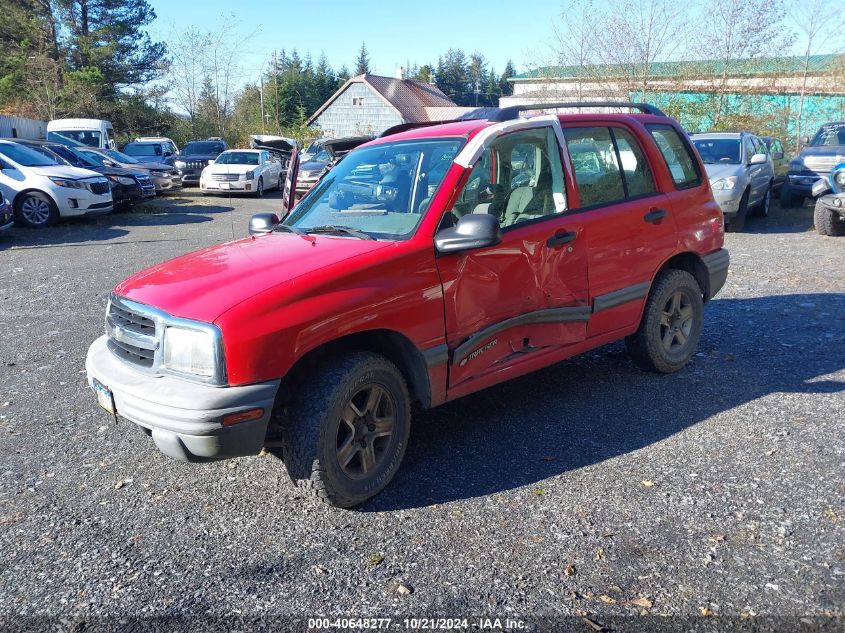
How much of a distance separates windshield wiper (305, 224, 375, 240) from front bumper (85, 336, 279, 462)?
1.09 metres

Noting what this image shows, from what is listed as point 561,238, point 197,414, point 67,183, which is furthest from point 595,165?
point 67,183

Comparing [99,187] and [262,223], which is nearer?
[262,223]

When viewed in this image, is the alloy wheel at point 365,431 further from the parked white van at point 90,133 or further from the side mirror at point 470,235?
the parked white van at point 90,133

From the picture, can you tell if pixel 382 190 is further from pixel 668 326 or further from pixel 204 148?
pixel 204 148

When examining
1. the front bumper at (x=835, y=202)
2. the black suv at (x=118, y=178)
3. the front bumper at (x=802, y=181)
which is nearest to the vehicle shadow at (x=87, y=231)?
the black suv at (x=118, y=178)

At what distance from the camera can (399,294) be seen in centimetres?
371

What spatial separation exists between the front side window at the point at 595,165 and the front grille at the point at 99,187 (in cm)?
1260

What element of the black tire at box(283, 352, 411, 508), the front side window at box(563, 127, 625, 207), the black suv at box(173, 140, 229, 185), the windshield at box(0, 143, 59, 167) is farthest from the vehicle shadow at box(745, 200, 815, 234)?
the black suv at box(173, 140, 229, 185)

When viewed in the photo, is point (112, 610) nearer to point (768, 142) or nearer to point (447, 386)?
point (447, 386)

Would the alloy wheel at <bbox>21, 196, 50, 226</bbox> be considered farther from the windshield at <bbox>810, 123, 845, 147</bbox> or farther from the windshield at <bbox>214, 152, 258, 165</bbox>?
the windshield at <bbox>810, 123, 845, 147</bbox>

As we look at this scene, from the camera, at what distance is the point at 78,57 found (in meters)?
39.1

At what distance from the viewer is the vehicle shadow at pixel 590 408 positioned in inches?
161

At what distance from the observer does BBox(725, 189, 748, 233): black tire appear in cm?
1296

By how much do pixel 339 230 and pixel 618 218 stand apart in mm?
2000
